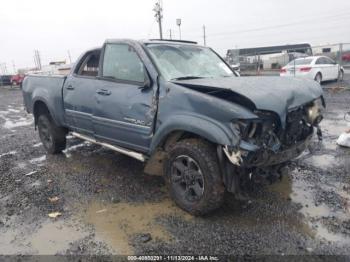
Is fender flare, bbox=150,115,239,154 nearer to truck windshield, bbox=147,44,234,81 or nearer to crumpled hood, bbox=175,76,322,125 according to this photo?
crumpled hood, bbox=175,76,322,125

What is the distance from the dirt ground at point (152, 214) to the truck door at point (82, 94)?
81 cm

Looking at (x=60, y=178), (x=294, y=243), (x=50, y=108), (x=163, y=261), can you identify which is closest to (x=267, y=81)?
(x=294, y=243)

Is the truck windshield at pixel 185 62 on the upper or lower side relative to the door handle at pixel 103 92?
upper

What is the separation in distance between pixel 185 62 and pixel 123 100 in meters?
0.98

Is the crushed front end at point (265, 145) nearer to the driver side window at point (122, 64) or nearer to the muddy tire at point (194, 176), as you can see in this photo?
the muddy tire at point (194, 176)

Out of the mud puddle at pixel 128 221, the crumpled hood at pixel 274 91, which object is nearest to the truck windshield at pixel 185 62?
the crumpled hood at pixel 274 91

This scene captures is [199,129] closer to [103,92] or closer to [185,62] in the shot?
[185,62]

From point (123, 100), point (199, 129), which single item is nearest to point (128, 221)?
point (199, 129)

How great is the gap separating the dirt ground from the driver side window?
152 cm

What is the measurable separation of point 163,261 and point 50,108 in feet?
12.9

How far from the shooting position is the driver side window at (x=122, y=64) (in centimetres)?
427

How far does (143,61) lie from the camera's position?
4.14 metres

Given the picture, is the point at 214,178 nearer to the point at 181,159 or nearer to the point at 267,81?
the point at 181,159

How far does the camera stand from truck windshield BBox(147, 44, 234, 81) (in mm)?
4133
